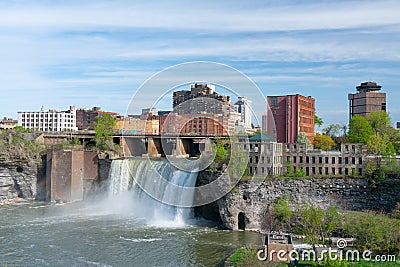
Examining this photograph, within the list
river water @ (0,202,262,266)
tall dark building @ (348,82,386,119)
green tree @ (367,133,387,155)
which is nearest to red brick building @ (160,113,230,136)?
green tree @ (367,133,387,155)

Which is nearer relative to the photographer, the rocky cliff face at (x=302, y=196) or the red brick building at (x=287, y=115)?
the rocky cliff face at (x=302, y=196)

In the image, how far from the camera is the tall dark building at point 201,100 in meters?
37.8

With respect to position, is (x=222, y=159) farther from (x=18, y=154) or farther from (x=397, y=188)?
(x=18, y=154)

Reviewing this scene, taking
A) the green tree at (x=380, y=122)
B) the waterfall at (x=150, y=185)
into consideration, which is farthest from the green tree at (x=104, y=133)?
the green tree at (x=380, y=122)

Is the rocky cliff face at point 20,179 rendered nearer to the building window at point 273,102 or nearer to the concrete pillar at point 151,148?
the concrete pillar at point 151,148

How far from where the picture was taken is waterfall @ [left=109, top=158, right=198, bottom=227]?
38.7 meters

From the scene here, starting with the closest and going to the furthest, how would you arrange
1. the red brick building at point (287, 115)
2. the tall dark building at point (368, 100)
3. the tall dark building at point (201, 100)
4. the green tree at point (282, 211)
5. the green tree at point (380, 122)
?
the green tree at point (282, 211), the tall dark building at point (201, 100), the red brick building at point (287, 115), the green tree at point (380, 122), the tall dark building at point (368, 100)

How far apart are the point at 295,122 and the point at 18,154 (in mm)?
29779

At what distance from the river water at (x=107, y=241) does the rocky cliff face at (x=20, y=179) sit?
Result: 821cm

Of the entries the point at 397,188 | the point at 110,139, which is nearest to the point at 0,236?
the point at 110,139

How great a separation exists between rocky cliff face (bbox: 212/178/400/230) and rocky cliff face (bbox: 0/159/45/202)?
23.8 metres

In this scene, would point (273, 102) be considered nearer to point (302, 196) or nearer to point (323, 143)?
point (323, 143)

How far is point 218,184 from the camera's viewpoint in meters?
37.1

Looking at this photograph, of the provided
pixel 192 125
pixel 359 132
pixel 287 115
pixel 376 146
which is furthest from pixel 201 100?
pixel 192 125
